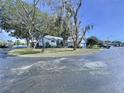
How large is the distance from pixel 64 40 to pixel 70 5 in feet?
103

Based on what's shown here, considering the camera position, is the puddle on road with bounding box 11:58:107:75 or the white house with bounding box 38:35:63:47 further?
the white house with bounding box 38:35:63:47

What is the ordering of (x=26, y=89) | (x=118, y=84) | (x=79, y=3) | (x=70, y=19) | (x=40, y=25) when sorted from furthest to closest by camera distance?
(x=40, y=25)
(x=70, y=19)
(x=79, y=3)
(x=118, y=84)
(x=26, y=89)

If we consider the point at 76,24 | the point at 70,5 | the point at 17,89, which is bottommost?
the point at 17,89

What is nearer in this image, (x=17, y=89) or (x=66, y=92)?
(x=66, y=92)

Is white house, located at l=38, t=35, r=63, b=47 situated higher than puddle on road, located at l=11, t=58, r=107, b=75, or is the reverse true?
white house, located at l=38, t=35, r=63, b=47

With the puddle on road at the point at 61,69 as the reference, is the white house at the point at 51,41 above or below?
above

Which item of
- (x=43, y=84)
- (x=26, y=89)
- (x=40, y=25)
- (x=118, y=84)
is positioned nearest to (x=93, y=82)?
(x=118, y=84)

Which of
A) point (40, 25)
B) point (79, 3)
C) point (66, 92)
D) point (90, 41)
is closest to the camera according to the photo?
point (66, 92)

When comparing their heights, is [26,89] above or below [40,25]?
below

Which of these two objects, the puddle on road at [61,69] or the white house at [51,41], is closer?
the puddle on road at [61,69]

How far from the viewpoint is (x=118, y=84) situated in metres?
10.2

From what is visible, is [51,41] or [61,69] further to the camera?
[51,41]

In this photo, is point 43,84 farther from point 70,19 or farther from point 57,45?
point 57,45

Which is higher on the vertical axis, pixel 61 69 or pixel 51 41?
pixel 51 41
